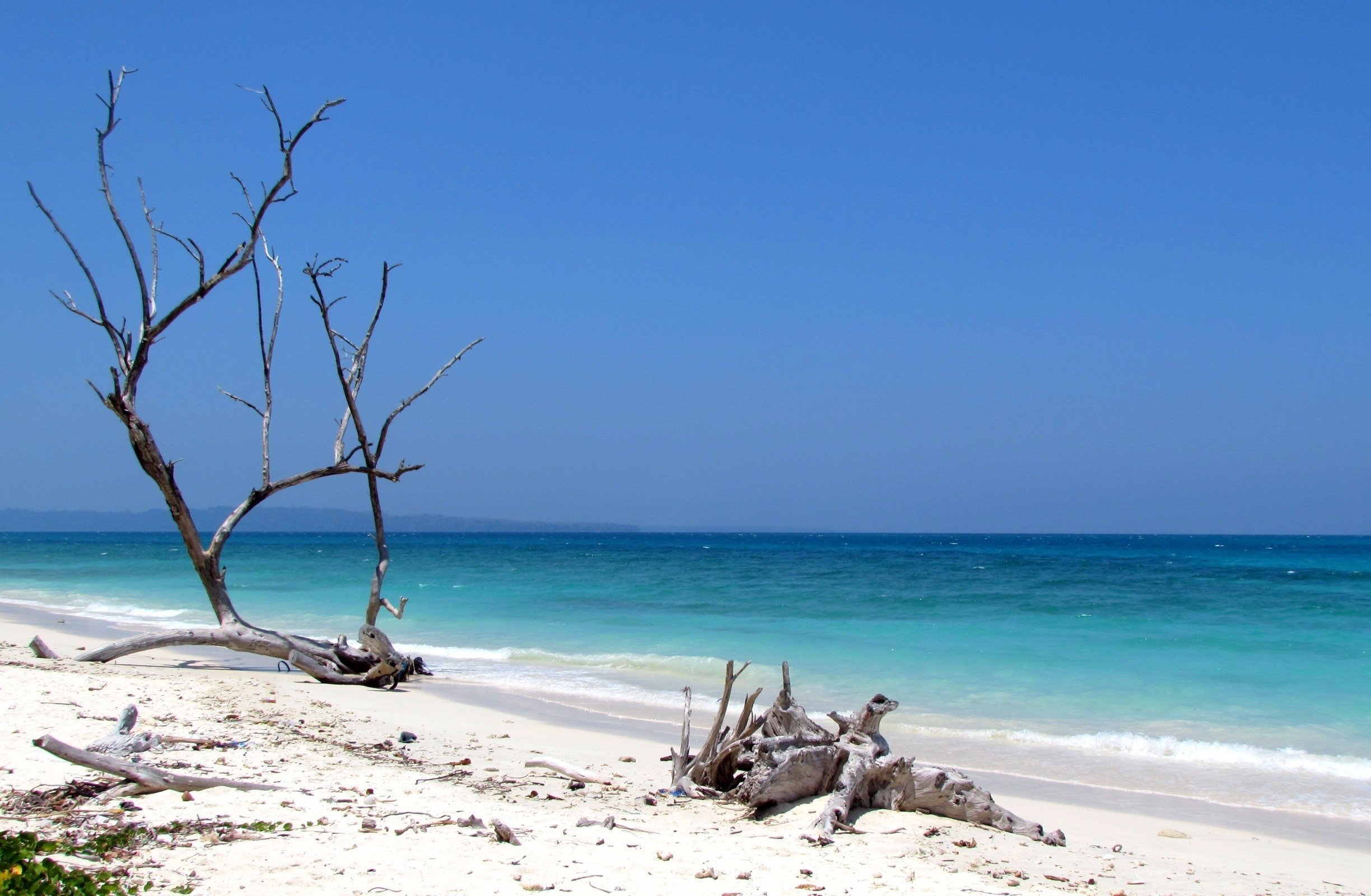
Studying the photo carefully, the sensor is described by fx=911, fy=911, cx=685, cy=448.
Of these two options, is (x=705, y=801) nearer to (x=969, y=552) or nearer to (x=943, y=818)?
(x=943, y=818)

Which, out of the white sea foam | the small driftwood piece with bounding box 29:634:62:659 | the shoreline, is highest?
the small driftwood piece with bounding box 29:634:62:659

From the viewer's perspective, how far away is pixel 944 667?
11492 millimetres

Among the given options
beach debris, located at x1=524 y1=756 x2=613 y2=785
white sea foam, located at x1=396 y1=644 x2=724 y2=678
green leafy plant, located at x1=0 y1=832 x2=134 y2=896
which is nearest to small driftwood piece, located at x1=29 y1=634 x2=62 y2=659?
white sea foam, located at x1=396 y1=644 x2=724 y2=678

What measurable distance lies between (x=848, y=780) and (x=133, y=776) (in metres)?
3.48

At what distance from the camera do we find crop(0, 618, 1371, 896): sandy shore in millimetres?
3561

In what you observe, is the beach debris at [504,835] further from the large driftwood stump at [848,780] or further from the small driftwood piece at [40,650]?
the small driftwood piece at [40,650]

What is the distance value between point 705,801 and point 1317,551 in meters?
70.5

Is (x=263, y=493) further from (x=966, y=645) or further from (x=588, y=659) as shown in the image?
(x=966, y=645)

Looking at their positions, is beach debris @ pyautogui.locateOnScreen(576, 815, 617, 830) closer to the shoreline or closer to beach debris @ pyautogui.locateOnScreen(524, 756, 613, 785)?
beach debris @ pyautogui.locateOnScreen(524, 756, 613, 785)

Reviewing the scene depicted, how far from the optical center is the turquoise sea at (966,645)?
24.3ft

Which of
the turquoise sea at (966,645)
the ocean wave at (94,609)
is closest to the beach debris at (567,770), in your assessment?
the turquoise sea at (966,645)

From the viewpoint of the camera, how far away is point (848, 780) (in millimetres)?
4797

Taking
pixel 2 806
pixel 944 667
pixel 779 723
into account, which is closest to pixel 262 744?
pixel 2 806

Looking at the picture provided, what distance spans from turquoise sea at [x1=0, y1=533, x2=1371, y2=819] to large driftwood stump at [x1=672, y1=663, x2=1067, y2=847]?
2.18 metres
